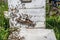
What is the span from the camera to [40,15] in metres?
2.19

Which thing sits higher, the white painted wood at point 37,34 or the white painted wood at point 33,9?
the white painted wood at point 33,9

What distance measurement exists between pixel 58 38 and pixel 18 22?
1.41ft

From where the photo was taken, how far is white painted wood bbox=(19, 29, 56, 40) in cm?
194

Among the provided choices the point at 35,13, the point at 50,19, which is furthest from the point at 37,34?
the point at 50,19

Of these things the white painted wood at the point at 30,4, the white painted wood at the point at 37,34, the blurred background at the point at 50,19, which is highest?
the white painted wood at the point at 30,4

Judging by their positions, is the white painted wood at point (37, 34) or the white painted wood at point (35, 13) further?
the white painted wood at point (35, 13)

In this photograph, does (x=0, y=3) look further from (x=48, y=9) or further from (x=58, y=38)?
(x=58, y=38)

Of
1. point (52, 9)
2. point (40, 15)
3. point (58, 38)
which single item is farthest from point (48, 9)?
point (58, 38)

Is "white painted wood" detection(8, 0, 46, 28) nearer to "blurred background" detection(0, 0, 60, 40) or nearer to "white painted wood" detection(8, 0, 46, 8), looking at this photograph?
"white painted wood" detection(8, 0, 46, 8)

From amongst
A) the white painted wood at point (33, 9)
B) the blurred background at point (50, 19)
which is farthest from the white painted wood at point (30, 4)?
the blurred background at point (50, 19)

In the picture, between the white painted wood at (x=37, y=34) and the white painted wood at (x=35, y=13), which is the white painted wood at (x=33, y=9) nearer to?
the white painted wood at (x=35, y=13)

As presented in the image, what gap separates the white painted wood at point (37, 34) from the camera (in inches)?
76.3

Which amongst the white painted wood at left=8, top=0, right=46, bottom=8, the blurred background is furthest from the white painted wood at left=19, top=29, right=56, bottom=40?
the white painted wood at left=8, top=0, right=46, bottom=8

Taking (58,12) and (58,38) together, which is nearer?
(58,38)
